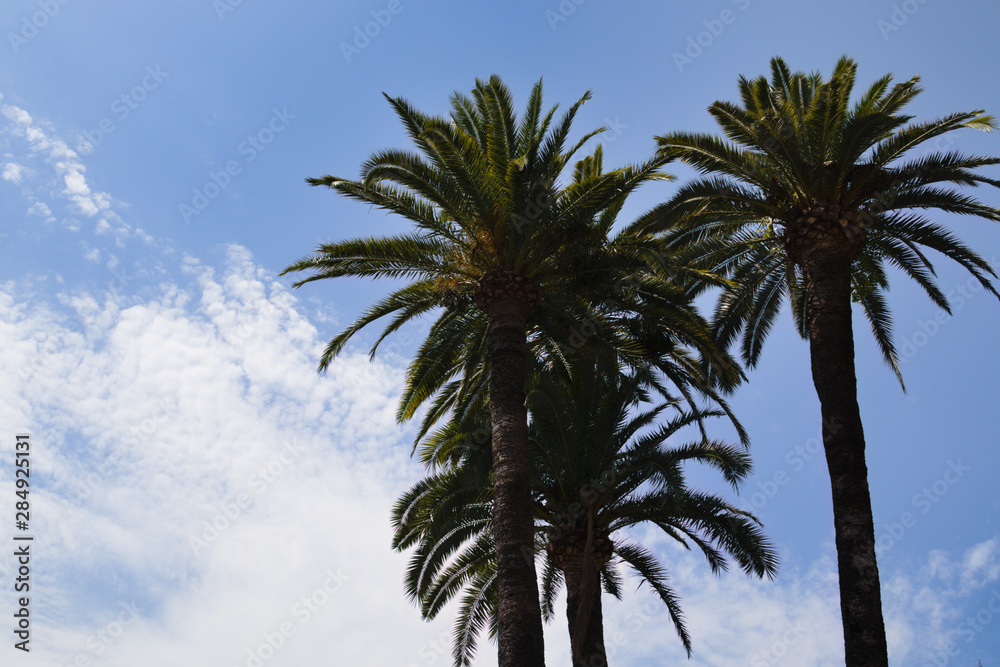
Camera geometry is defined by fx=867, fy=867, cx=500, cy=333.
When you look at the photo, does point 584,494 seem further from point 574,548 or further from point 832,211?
point 832,211

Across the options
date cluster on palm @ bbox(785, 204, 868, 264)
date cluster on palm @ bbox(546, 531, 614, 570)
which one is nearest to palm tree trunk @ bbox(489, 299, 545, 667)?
date cluster on palm @ bbox(546, 531, 614, 570)

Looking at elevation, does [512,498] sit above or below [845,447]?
below

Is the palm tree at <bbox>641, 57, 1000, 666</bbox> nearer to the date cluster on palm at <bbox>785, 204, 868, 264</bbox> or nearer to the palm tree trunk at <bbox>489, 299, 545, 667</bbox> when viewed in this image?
the date cluster on palm at <bbox>785, 204, 868, 264</bbox>

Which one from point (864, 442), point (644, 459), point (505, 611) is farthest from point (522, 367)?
point (864, 442)

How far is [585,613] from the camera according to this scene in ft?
48.7

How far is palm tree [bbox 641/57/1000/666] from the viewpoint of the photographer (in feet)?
44.3

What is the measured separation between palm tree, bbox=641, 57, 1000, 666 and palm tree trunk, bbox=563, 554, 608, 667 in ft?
14.7

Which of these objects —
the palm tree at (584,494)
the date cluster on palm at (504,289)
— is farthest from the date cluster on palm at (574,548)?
the date cluster on palm at (504,289)

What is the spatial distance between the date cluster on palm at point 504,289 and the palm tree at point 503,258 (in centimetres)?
2

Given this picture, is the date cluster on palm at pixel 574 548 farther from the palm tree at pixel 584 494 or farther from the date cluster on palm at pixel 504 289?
the date cluster on palm at pixel 504 289

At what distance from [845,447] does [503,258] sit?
6.40 m

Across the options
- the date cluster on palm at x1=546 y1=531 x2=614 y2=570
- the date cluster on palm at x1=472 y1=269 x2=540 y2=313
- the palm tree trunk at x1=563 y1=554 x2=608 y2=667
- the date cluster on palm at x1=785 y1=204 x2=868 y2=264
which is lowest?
the palm tree trunk at x1=563 y1=554 x2=608 y2=667

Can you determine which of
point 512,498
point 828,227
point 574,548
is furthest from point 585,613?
point 828,227

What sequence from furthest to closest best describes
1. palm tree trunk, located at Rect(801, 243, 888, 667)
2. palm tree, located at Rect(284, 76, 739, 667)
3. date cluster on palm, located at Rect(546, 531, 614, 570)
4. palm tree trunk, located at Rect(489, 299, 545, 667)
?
1. date cluster on palm, located at Rect(546, 531, 614, 570)
2. palm tree, located at Rect(284, 76, 739, 667)
3. palm tree trunk, located at Rect(489, 299, 545, 667)
4. palm tree trunk, located at Rect(801, 243, 888, 667)
